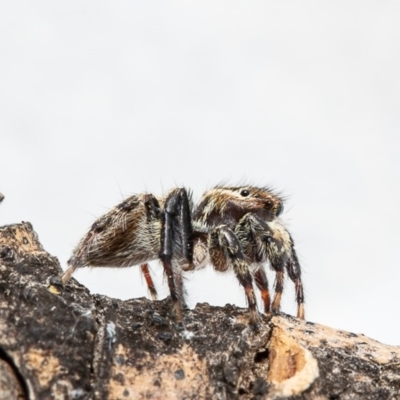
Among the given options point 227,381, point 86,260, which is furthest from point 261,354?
point 86,260

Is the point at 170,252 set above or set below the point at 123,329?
above

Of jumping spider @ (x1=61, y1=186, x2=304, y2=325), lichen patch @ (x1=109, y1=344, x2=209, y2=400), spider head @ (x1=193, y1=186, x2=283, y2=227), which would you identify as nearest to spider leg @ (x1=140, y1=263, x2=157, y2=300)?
jumping spider @ (x1=61, y1=186, x2=304, y2=325)

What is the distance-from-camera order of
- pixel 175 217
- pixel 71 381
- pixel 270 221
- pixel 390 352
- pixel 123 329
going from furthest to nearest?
pixel 270 221, pixel 175 217, pixel 390 352, pixel 123 329, pixel 71 381

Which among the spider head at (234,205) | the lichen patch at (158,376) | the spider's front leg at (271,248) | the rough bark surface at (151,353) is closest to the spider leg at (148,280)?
the spider head at (234,205)

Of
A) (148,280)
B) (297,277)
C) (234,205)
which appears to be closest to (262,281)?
(297,277)

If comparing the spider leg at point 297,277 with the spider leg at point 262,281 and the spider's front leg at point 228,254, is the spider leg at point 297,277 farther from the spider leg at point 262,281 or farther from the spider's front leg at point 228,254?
the spider's front leg at point 228,254

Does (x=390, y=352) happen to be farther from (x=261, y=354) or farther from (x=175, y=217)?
(x=175, y=217)

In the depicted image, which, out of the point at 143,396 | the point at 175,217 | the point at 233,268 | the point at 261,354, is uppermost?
the point at 175,217

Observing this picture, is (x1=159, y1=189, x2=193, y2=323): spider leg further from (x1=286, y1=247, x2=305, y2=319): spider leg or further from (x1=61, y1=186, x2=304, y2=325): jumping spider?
(x1=286, y1=247, x2=305, y2=319): spider leg
